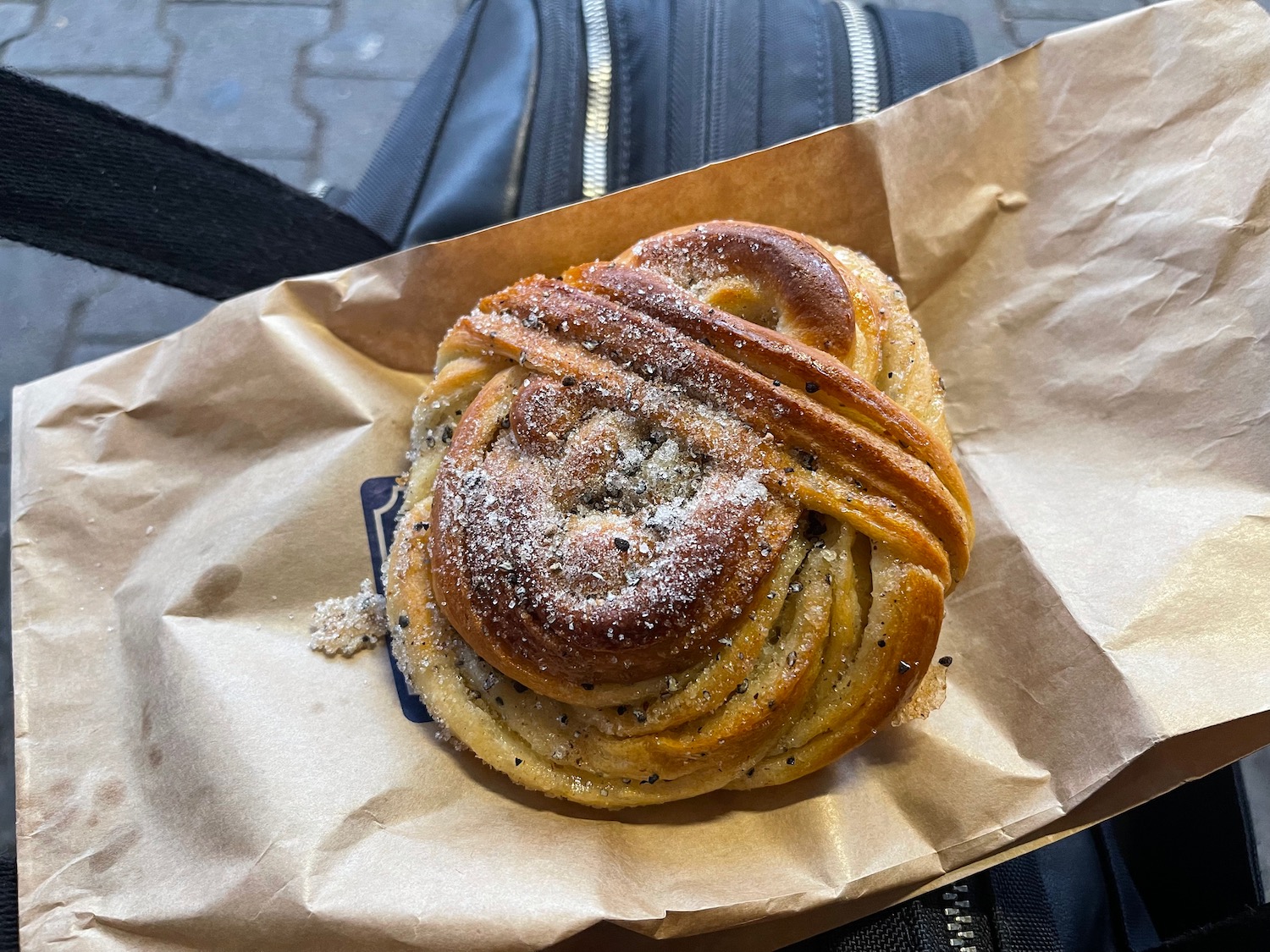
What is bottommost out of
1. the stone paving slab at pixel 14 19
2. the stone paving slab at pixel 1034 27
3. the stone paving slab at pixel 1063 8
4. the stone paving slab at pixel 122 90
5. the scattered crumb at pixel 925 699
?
the scattered crumb at pixel 925 699

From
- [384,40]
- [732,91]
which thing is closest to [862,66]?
[732,91]

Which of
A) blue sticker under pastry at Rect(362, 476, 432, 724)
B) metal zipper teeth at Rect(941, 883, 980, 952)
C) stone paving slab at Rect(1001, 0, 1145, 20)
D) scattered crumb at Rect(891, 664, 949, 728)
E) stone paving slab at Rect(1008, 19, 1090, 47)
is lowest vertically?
metal zipper teeth at Rect(941, 883, 980, 952)

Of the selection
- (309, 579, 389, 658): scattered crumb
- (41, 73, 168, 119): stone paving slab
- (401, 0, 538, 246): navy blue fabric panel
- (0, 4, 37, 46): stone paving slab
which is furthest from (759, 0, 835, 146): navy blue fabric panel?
(0, 4, 37, 46): stone paving slab

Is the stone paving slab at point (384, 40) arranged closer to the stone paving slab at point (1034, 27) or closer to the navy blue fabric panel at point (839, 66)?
the navy blue fabric panel at point (839, 66)

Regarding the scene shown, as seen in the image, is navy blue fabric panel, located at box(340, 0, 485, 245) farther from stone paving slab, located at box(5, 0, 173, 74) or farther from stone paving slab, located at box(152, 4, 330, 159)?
stone paving slab, located at box(5, 0, 173, 74)

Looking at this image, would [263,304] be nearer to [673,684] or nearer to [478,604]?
[478,604]

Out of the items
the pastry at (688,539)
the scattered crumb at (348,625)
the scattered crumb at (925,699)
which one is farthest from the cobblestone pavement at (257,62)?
the scattered crumb at (925,699)

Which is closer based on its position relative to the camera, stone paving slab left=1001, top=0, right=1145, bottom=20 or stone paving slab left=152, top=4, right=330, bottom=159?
stone paving slab left=152, top=4, right=330, bottom=159
